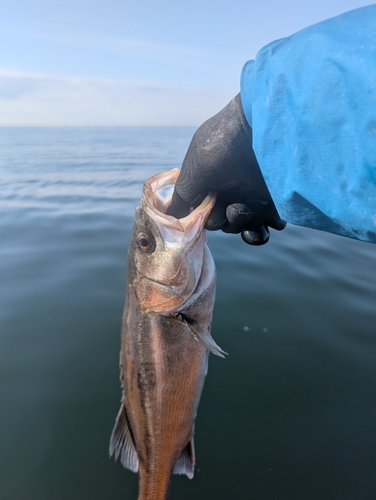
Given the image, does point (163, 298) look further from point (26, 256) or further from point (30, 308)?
point (26, 256)

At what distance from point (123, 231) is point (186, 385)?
5.44 meters

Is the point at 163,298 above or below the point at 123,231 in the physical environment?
above

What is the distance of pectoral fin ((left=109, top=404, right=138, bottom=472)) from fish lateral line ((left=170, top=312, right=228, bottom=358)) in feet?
2.39

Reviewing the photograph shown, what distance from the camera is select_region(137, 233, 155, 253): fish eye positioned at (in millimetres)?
2062

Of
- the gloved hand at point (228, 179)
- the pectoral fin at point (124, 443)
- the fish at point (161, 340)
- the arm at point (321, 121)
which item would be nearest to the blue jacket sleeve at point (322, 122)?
the arm at point (321, 121)

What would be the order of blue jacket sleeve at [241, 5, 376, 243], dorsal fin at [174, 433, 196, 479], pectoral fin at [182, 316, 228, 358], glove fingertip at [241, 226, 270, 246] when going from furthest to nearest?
1. glove fingertip at [241, 226, 270, 246]
2. dorsal fin at [174, 433, 196, 479]
3. pectoral fin at [182, 316, 228, 358]
4. blue jacket sleeve at [241, 5, 376, 243]

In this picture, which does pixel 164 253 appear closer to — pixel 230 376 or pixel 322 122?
pixel 322 122

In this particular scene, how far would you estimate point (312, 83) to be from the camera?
115cm

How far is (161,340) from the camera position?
214 centimetres

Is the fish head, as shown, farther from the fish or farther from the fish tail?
the fish tail

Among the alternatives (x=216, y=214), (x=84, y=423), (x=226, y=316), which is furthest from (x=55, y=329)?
(x=216, y=214)

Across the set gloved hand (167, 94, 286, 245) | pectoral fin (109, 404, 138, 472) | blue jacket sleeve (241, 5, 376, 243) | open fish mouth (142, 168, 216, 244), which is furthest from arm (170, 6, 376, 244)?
pectoral fin (109, 404, 138, 472)

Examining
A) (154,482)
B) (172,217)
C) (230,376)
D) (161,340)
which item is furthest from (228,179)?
(230,376)

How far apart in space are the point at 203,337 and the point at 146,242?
0.66 metres
